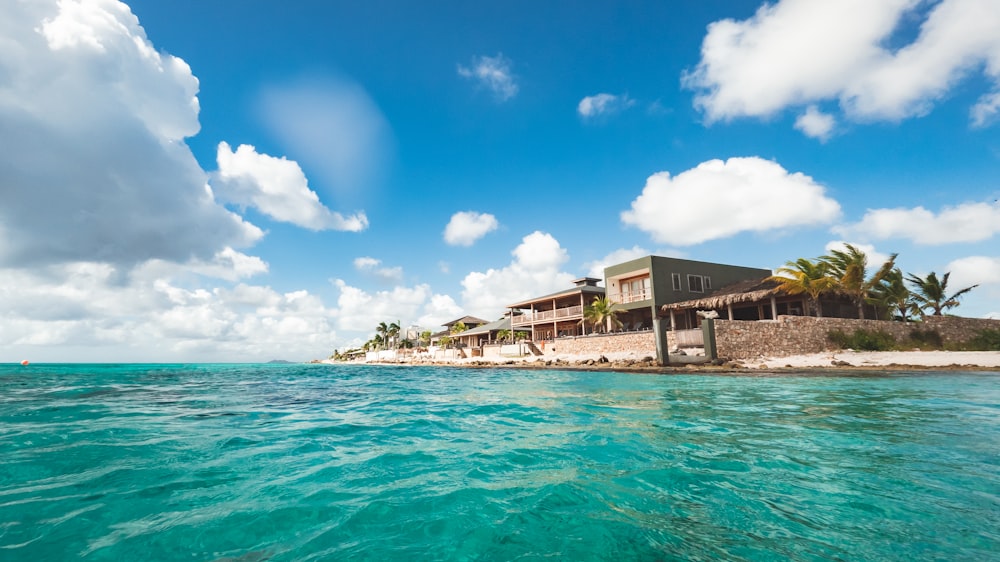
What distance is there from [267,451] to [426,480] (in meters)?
2.64

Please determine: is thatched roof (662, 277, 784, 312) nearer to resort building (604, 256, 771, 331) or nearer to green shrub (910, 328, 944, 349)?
resort building (604, 256, 771, 331)

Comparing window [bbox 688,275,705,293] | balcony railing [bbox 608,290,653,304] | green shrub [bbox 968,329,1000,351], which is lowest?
green shrub [bbox 968,329,1000,351]

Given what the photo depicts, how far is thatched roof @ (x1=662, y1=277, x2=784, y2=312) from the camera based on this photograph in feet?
81.1

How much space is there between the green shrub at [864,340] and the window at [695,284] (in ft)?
29.5

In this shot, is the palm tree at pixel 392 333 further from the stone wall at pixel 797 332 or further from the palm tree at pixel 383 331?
the stone wall at pixel 797 332

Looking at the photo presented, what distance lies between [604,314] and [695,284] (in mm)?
6967

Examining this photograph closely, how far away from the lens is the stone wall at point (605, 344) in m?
26.5

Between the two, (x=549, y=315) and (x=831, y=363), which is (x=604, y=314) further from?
(x=831, y=363)

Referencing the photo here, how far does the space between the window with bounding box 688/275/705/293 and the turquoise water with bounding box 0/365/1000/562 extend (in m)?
23.7

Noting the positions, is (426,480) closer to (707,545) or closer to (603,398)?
(707,545)

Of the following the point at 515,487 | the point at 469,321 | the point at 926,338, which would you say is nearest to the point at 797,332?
the point at 926,338

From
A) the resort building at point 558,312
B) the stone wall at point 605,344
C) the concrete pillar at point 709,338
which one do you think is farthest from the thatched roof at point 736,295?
the resort building at point 558,312

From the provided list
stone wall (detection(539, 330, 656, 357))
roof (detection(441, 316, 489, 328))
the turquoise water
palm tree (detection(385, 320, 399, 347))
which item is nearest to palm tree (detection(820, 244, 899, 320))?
stone wall (detection(539, 330, 656, 357))

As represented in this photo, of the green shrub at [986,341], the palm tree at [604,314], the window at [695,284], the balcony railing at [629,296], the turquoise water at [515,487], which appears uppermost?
the window at [695,284]
